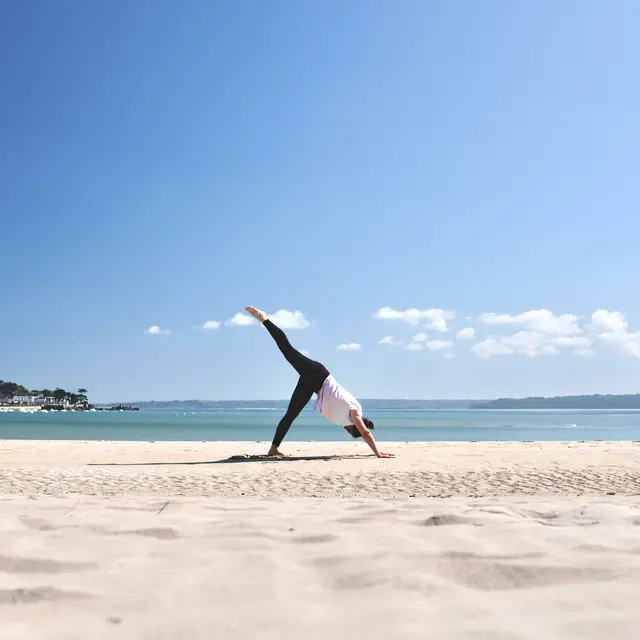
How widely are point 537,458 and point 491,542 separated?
816 centimetres

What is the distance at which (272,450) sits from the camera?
1107 centimetres

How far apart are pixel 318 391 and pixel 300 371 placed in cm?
49

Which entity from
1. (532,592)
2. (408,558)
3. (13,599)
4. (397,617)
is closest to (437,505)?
(408,558)

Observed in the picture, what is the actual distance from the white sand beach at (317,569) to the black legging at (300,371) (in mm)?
5036

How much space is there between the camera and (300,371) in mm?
10734

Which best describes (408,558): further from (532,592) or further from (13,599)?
(13,599)

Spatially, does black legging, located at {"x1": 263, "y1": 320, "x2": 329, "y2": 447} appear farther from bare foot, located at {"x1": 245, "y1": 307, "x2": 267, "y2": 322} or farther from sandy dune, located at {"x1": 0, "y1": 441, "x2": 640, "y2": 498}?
sandy dune, located at {"x1": 0, "y1": 441, "x2": 640, "y2": 498}

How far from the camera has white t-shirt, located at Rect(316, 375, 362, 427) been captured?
10.5 meters

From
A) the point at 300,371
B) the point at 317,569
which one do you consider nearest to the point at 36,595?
the point at 317,569

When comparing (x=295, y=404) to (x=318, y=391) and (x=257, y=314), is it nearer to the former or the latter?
(x=318, y=391)

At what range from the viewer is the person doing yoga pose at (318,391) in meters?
10.6

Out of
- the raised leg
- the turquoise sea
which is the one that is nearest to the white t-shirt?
the raised leg

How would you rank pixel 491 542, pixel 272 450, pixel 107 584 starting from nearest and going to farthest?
pixel 107 584
pixel 491 542
pixel 272 450

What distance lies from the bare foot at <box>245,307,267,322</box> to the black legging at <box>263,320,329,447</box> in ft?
0.31
